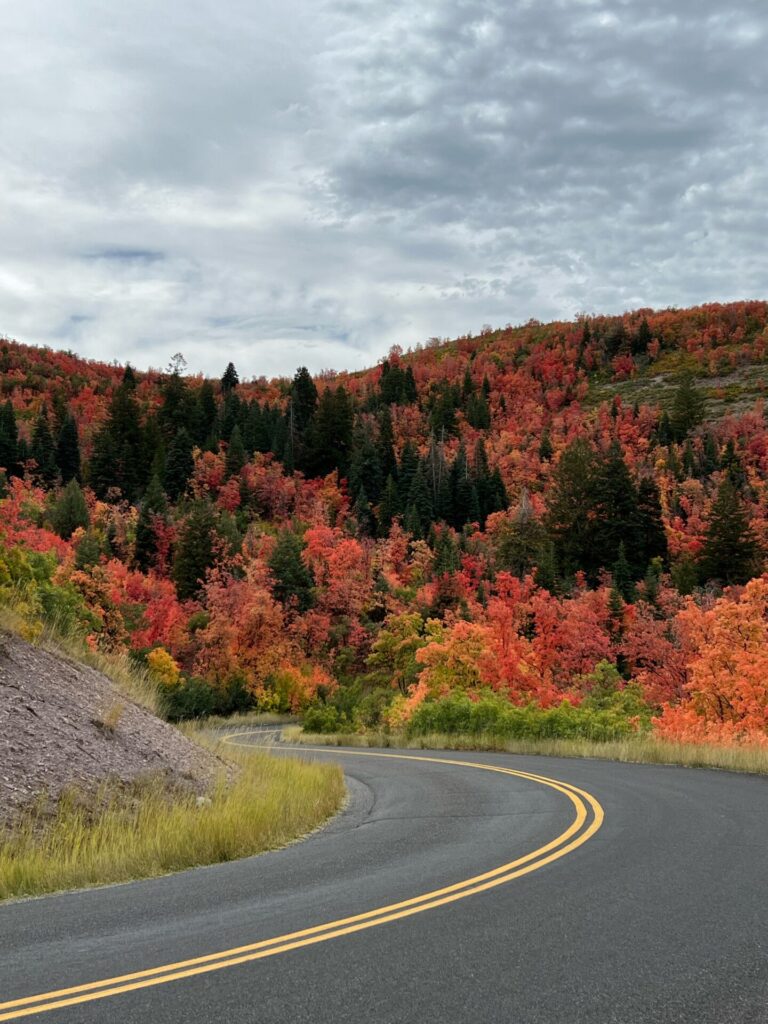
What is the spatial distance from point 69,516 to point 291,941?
3139 inches

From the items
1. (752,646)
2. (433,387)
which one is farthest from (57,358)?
(752,646)

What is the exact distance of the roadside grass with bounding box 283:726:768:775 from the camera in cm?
1680

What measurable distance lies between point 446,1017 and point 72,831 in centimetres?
652

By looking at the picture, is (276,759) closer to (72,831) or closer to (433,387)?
(72,831)

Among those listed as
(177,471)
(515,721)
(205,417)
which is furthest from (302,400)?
(515,721)

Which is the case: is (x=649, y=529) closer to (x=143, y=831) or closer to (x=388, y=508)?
(x=388, y=508)

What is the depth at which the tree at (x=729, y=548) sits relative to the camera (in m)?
69.3

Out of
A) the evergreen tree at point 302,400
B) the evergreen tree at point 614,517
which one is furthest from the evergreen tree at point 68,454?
the evergreen tree at point 614,517

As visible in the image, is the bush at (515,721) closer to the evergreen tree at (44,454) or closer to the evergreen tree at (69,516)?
the evergreen tree at (69,516)

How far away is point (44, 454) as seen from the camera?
326 feet

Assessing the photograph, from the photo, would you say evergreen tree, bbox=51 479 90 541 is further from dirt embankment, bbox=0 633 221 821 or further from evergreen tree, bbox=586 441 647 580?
dirt embankment, bbox=0 633 221 821

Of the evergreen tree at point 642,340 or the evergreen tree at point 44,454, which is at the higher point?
the evergreen tree at point 642,340

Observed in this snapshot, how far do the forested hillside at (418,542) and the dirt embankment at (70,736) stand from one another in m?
1.37

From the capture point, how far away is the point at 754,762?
15.9 meters
